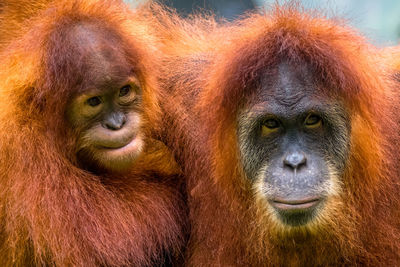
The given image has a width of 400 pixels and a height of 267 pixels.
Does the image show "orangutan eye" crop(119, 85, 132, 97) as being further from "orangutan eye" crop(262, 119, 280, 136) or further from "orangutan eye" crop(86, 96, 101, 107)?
"orangutan eye" crop(262, 119, 280, 136)

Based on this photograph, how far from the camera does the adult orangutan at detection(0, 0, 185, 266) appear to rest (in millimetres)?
2572

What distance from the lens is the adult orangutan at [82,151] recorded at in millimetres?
2572

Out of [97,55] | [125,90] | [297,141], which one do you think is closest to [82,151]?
[125,90]

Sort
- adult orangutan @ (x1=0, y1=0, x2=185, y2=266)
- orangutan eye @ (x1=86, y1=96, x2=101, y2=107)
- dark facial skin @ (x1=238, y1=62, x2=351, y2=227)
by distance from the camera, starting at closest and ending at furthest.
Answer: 1. dark facial skin @ (x1=238, y1=62, x2=351, y2=227)
2. adult orangutan @ (x1=0, y1=0, x2=185, y2=266)
3. orangutan eye @ (x1=86, y1=96, x2=101, y2=107)

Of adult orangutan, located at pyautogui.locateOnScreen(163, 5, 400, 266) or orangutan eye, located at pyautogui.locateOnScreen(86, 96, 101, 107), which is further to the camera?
orangutan eye, located at pyautogui.locateOnScreen(86, 96, 101, 107)

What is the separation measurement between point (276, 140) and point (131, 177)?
84cm

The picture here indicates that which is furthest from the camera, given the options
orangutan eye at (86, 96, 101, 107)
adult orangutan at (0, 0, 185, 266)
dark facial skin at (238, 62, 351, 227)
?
orangutan eye at (86, 96, 101, 107)

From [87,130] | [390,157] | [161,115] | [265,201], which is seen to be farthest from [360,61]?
[87,130]

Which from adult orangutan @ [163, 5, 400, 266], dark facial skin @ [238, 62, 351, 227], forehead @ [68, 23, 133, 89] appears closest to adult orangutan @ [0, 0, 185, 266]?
forehead @ [68, 23, 133, 89]

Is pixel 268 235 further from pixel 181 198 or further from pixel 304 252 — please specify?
pixel 181 198

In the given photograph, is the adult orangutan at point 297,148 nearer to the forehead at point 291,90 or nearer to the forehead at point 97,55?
the forehead at point 291,90

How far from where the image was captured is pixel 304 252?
246cm

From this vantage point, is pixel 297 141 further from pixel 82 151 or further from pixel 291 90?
pixel 82 151

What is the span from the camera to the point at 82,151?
2779 mm
